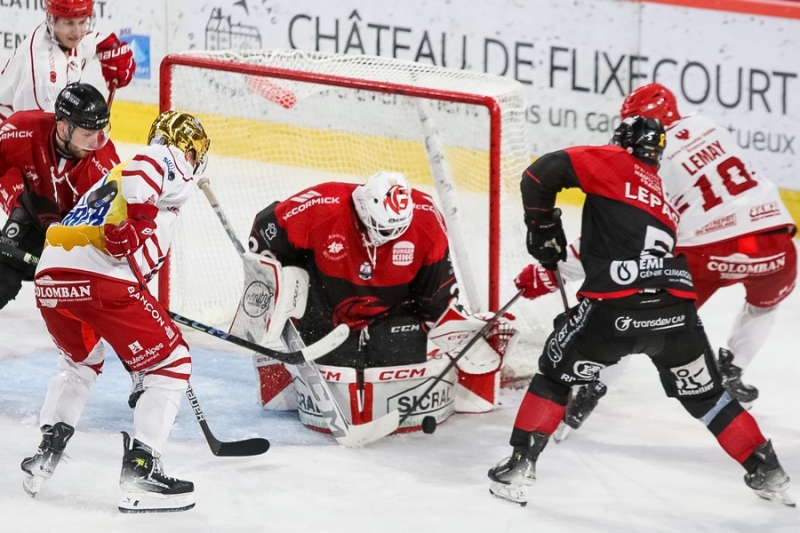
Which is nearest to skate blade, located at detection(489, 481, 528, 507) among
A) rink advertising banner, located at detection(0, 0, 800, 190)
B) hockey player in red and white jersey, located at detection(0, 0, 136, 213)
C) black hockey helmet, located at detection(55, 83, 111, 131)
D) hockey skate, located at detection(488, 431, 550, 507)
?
hockey skate, located at detection(488, 431, 550, 507)

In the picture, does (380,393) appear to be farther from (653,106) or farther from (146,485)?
(653,106)

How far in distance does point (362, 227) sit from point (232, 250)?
4.37ft

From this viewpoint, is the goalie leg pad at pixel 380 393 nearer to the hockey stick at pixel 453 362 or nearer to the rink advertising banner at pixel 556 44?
the hockey stick at pixel 453 362

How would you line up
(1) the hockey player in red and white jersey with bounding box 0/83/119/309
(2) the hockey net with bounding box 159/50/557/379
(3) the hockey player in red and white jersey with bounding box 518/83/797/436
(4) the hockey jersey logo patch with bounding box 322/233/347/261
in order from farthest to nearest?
(2) the hockey net with bounding box 159/50/557/379 → (3) the hockey player in red and white jersey with bounding box 518/83/797/436 → (4) the hockey jersey logo patch with bounding box 322/233/347/261 → (1) the hockey player in red and white jersey with bounding box 0/83/119/309

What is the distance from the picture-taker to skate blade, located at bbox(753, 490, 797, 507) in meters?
3.48

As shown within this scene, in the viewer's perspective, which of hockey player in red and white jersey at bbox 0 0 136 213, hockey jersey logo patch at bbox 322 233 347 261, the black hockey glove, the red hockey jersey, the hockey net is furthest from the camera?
the hockey net

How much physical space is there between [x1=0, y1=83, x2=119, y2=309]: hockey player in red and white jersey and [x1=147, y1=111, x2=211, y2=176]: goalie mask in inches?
9.2

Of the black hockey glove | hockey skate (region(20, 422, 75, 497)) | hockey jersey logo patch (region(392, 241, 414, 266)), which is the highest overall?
the black hockey glove

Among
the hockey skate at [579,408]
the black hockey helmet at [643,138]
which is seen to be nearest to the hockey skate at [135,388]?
the hockey skate at [579,408]

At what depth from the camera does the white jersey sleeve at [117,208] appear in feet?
10.4

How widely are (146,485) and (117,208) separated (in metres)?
0.67

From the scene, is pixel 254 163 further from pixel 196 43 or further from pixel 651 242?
pixel 651 242

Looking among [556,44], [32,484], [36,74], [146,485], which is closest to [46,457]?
[32,484]

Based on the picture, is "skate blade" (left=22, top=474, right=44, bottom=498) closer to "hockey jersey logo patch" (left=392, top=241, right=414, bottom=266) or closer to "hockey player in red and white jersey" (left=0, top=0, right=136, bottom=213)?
"hockey player in red and white jersey" (left=0, top=0, right=136, bottom=213)
